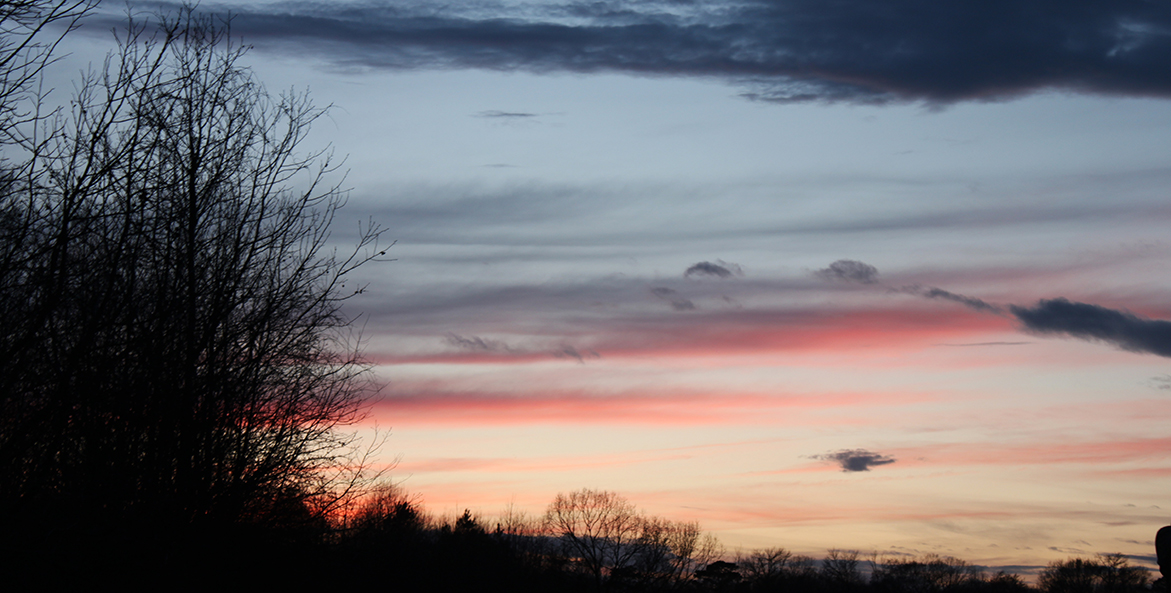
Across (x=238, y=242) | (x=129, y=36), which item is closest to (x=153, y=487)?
(x=238, y=242)

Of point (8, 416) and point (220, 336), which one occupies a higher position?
point (220, 336)

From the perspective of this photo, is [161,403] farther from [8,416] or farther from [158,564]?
[8,416]

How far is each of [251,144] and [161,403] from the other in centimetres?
584

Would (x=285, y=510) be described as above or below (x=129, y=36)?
below

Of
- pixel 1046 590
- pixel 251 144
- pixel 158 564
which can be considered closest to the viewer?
pixel 158 564

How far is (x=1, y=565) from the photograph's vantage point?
9.12m

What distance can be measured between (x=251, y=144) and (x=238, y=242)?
2.05 m

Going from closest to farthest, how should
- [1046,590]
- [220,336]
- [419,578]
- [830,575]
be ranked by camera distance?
[220,336]
[419,578]
[1046,590]
[830,575]

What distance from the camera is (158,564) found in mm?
12781

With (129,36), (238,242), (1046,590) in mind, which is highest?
(129,36)

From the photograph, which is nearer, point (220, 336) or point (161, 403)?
point (161, 403)

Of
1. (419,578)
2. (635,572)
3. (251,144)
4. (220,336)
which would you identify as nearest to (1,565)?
(220,336)

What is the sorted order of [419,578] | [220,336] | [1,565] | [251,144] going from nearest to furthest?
1. [1,565]
2. [220,336]
3. [251,144]
4. [419,578]

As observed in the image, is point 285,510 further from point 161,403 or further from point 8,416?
point 8,416
